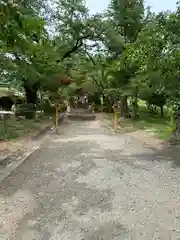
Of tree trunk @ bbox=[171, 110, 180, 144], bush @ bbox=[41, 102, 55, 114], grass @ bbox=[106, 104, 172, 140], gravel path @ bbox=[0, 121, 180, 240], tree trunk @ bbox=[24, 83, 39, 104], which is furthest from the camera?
bush @ bbox=[41, 102, 55, 114]

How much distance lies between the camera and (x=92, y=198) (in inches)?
187

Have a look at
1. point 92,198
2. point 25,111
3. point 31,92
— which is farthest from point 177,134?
point 31,92

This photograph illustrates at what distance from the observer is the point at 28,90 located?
19.0m

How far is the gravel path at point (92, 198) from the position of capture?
3662mm

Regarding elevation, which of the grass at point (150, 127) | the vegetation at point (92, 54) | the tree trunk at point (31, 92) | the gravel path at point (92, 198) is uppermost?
the vegetation at point (92, 54)

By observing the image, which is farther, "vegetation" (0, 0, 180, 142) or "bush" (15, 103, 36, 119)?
"bush" (15, 103, 36, 119)

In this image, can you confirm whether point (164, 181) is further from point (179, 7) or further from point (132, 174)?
point (179, 7)

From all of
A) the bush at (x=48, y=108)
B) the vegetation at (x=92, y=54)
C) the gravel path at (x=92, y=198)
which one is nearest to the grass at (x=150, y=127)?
the vegetation at (x=92, y=54)

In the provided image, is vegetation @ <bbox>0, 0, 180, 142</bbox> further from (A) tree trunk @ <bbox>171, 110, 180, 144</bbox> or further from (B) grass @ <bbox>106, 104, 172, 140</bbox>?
(A) tree trunk @ <bbox>171, 110, 180, 144</bbox>

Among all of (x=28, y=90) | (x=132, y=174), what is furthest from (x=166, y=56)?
(x=28, y=90)

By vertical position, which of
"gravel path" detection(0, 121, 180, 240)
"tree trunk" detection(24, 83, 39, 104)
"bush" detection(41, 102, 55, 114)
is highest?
"tree trunk" detection(24, 83, 39, 104)

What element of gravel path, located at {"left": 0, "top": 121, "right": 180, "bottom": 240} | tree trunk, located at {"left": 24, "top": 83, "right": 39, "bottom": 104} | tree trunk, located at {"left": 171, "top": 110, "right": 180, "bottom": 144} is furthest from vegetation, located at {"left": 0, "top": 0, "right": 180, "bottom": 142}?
gravel path, located at {"left": 0, "top": 121, "right": 180, "bottom": 240}

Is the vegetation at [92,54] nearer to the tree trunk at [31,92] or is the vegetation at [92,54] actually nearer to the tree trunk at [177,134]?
the tree trunk at [31,92]

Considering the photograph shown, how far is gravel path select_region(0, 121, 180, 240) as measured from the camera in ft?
12.0
